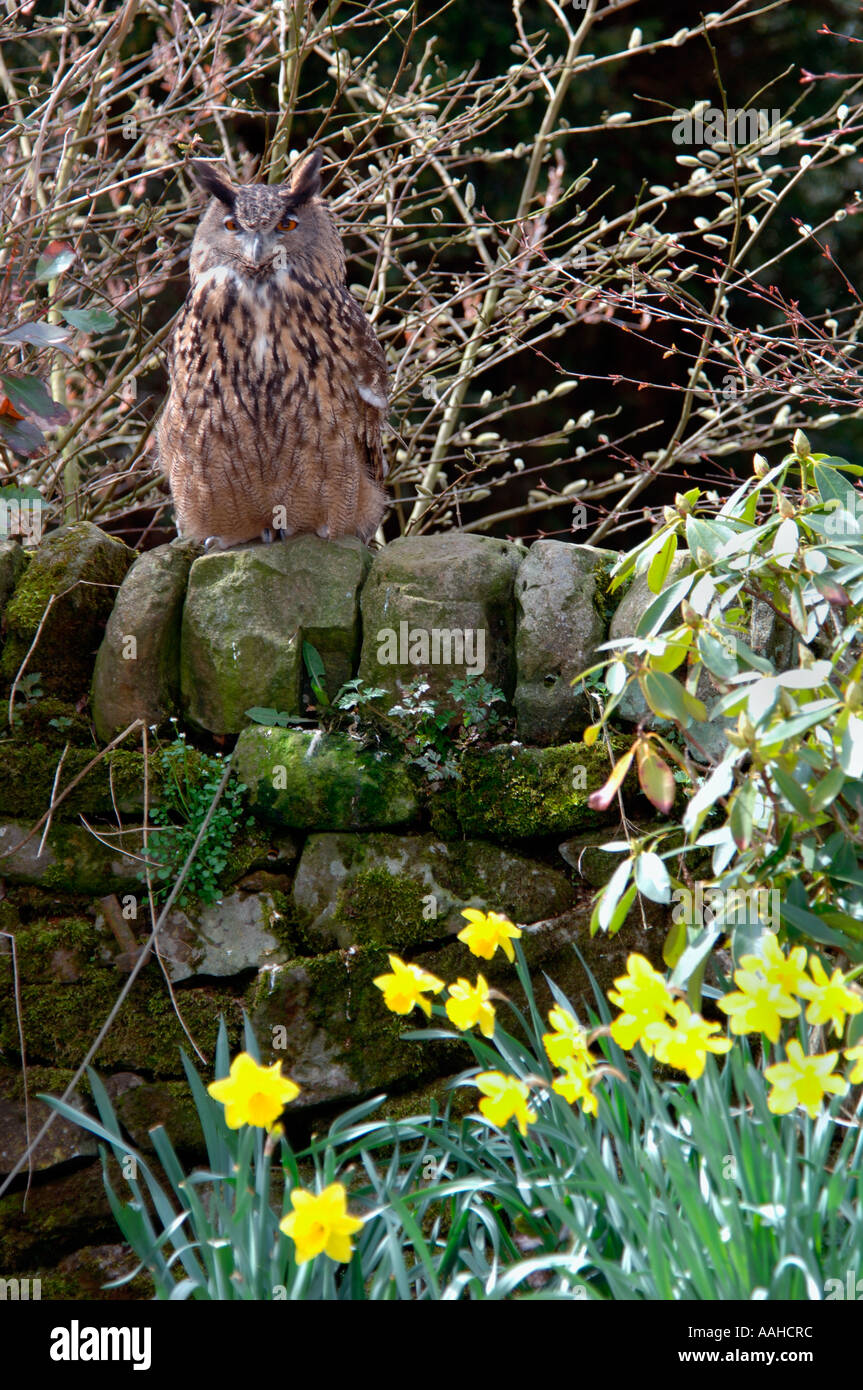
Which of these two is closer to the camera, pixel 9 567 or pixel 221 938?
pixel 221 938

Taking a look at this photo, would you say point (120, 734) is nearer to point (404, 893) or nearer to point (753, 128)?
point (404, 893)

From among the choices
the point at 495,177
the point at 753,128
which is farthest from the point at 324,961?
the point at 495,177

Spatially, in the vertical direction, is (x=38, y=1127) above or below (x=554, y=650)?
below

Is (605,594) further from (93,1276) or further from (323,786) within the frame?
(93,1276)

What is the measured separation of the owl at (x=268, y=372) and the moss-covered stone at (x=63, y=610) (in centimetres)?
31

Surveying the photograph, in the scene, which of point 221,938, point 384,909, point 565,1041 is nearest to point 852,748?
point 565,1041

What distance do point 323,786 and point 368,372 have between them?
1.21m

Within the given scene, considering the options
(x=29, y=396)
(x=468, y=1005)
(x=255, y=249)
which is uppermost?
(x=255, y=249)

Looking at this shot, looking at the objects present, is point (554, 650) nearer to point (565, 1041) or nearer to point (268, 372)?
point (268, 372)

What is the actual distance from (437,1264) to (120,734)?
1.53 metres

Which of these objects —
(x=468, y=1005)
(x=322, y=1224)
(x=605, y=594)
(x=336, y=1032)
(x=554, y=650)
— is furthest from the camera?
(x=605, y=594)

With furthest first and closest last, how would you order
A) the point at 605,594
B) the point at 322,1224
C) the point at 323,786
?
the point at 605,594
the point at 323,786
the point at 322,1224

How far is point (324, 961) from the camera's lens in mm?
2910

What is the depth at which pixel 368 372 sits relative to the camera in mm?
3469
